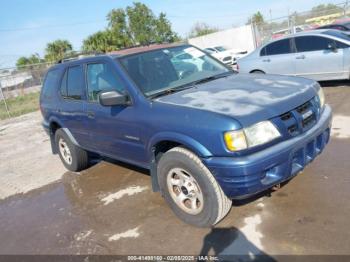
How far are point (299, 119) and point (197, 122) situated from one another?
988mm

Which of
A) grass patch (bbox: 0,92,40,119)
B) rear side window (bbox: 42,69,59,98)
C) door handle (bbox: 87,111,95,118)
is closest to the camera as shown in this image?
door handle (bbox: 87,111,95,118)

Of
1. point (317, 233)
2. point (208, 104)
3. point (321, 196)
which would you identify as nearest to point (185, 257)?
point (317, 233)

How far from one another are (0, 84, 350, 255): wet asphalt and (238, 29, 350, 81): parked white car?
3.96m

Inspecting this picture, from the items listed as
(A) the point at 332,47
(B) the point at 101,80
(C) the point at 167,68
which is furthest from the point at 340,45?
(B) the point at 101,80

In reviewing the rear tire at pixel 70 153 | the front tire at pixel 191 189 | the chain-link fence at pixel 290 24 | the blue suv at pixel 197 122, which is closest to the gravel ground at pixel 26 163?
the rear tire at pixel 70 153

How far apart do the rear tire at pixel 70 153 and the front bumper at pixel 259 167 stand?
3.23 m

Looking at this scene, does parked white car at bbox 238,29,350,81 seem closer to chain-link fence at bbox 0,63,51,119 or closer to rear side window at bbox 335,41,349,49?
rear side window at bbox 335,41,349,49

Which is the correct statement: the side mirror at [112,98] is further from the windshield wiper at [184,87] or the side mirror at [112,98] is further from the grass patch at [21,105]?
the grass patch at [21,105]

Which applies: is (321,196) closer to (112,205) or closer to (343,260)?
(343,260)

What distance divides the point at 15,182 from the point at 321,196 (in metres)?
5.17

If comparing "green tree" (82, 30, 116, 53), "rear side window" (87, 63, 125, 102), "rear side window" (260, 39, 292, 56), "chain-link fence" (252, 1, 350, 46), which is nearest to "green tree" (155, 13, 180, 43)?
"green tree" (82, 30, 116, 53)

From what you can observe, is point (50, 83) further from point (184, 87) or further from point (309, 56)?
point (309, 56)

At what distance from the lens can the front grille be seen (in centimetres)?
329

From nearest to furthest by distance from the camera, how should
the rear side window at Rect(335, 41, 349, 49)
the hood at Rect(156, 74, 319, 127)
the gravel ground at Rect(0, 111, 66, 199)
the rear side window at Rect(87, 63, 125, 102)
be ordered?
the hood at Rect(156, 74, 319, 127) → the rear side window at Rect(87, 63, 125, 102) → the gravel ground at Rect(0, 111, 66, 199) → the rear side window at Rect(335, 41, 349, 49)
